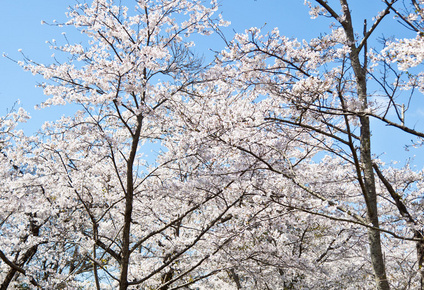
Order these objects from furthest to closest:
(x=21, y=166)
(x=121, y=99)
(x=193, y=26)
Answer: (x=21, y=166), (x=193, y=26), (x=121, y=99)

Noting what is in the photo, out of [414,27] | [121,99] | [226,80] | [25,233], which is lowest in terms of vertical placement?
[25,233]

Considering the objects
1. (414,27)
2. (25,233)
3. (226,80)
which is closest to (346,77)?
(414,27)

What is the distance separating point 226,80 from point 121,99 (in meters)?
2.02

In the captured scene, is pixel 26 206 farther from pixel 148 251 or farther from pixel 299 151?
pixel 299 151

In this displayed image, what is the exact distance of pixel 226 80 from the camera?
6.64 metres

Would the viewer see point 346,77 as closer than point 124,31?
Yes

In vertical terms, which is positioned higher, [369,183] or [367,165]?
[367,165]

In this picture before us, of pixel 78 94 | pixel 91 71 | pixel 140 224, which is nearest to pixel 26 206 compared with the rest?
pixel 140 224

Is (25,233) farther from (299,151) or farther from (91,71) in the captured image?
(299,151)

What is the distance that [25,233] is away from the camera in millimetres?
9219

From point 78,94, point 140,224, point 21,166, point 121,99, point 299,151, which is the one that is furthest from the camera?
point 299,151

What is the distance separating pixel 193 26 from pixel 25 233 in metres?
6.89

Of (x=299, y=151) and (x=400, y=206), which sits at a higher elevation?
(x=299, y=151)

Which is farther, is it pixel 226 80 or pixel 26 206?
pixel 26 206
